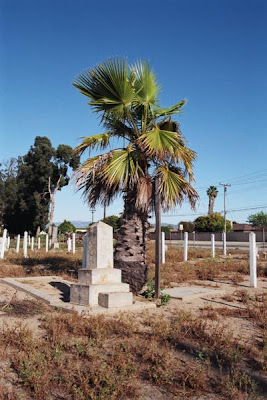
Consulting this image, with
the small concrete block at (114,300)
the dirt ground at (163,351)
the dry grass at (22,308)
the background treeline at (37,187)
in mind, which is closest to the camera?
the dirt ground at (163,351)

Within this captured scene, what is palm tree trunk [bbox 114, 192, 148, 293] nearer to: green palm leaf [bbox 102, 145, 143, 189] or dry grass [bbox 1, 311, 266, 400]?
green palm leaf [bbox 102, 145, 143, 189]

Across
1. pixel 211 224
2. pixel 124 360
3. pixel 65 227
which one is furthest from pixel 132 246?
pixel 65 227

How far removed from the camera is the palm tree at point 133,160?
30.1 ft

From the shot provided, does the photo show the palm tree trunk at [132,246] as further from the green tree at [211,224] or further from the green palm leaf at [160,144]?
the green tree at [211,224]

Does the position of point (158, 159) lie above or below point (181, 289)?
above

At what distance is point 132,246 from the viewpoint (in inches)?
367

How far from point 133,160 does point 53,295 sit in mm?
3734

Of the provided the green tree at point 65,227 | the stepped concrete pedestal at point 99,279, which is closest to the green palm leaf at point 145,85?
the stepped concrete pedestal at point 99,279

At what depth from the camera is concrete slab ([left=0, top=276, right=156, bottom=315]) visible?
23.2 ft

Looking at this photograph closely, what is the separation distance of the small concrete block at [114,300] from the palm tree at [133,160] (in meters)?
1.56

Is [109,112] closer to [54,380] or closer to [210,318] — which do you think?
[210,318]

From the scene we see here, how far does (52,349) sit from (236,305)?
4.61 meters

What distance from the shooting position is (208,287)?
1062 cm

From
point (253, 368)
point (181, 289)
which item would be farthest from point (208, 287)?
point (253, 368)
